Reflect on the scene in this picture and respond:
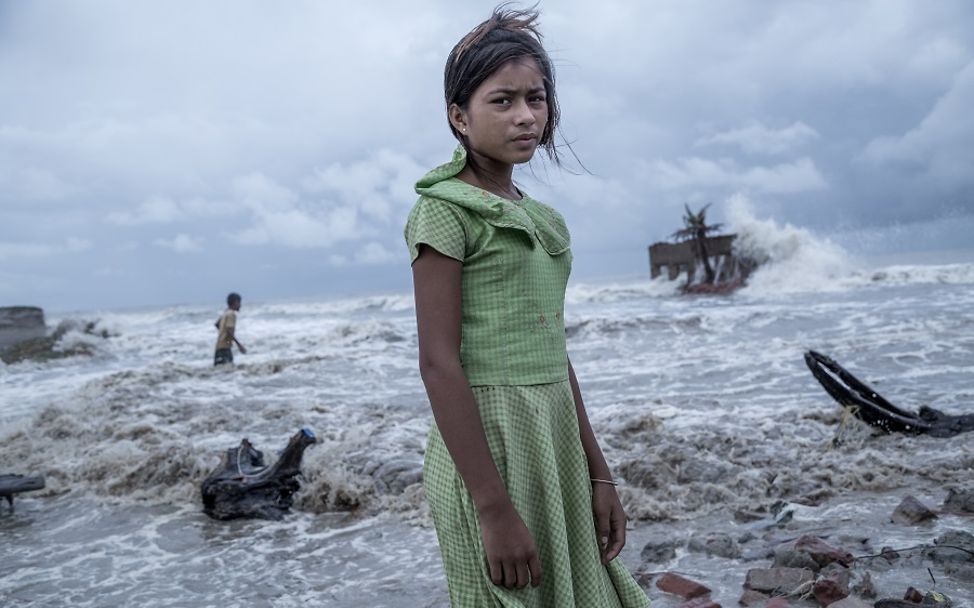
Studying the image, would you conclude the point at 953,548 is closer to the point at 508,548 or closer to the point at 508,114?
the point at 508,548

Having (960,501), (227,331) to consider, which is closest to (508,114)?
(960,501)

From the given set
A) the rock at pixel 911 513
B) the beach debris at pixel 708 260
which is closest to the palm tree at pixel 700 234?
the beach debris at pixel 708 260

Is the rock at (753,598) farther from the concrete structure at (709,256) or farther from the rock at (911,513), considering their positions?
the concrete structure at (709,256)

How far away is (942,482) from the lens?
4363mm

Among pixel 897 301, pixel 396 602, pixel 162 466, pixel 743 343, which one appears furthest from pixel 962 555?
pixel 897 301

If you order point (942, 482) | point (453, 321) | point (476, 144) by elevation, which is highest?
point (476, 144)

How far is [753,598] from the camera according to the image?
2.75 metres

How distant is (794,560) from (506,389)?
91.3 inches

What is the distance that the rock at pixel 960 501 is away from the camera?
357 centimetres

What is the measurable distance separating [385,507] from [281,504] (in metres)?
0.67

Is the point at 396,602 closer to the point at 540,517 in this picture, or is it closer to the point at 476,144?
the point at 540,517

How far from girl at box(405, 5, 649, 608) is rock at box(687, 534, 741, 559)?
7.08 ft

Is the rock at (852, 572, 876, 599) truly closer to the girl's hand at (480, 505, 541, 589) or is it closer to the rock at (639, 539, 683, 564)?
the rock at (639, 539, 683, 564)

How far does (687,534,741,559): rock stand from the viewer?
3.30 m
